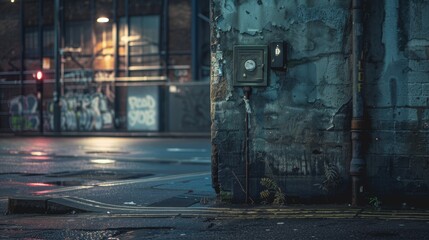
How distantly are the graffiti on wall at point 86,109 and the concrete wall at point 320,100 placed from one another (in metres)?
28.9

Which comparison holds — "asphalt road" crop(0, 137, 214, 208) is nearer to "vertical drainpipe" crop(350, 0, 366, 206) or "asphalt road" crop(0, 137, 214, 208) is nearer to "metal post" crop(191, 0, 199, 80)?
"vertical drainpipe" crop(350, 0, 366, 206)

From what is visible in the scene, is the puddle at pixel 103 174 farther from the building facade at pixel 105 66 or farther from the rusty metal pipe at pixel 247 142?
the building facade at pixel 105 66

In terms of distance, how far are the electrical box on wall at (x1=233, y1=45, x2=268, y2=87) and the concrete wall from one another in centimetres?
11

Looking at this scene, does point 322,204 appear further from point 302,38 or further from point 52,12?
point 52,12

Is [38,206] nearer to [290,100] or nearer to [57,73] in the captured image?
[290,100]

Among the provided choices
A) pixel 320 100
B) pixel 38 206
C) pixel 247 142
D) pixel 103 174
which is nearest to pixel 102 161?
pixel 103 174

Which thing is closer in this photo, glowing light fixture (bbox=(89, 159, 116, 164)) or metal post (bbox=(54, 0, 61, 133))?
glowing light fixture (bbox=(89, 159, 116, 164))

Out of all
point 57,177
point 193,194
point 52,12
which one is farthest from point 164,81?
point 193,194

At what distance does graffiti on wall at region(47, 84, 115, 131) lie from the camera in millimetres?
37094

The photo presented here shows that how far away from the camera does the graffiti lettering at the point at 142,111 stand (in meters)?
35.8

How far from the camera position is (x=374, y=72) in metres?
8.26

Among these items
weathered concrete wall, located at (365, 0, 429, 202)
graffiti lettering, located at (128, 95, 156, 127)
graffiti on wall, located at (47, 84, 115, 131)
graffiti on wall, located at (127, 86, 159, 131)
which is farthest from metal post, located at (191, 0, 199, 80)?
weathered concrete wall, located at (365, 0, 429, 202)

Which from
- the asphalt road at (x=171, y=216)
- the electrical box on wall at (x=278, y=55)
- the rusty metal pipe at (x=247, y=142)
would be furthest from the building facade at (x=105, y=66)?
the electrical box on wall at (x=278, y=55)

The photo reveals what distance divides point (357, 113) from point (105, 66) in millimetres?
30482
